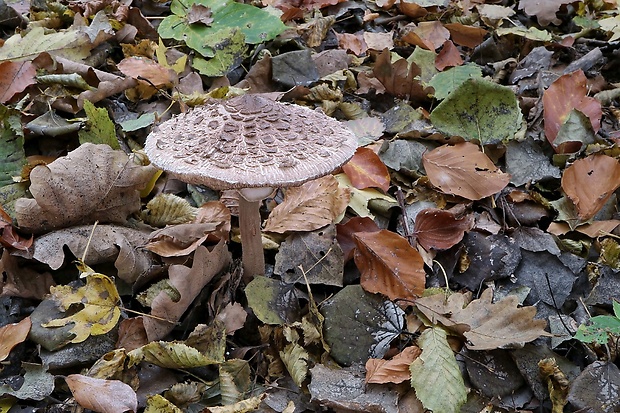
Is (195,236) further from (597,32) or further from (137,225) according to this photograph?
(597,32)

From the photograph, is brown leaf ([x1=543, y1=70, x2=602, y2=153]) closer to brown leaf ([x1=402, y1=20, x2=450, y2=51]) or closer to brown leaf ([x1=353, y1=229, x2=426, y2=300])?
brown leaf ([x1=402, y1=20, x2=450, y2=51])

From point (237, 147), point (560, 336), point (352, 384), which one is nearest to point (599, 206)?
point (560, 336)

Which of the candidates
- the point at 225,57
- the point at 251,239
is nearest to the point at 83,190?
the point at 251,239

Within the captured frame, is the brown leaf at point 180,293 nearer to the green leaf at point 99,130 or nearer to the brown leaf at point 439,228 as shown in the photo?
the green leaf at point 99,130

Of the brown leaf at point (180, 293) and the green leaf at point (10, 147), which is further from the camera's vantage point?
the green leaf at point (10, 147)

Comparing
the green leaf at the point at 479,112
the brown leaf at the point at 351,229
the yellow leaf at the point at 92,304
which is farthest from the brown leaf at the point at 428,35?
the yellow leaf at the point at 92,304

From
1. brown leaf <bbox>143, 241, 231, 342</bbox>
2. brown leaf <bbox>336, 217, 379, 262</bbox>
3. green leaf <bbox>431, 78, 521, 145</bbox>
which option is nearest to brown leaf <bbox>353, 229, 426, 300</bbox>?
brown leaf <bbox>336, 217, 379, 262</bbox>
